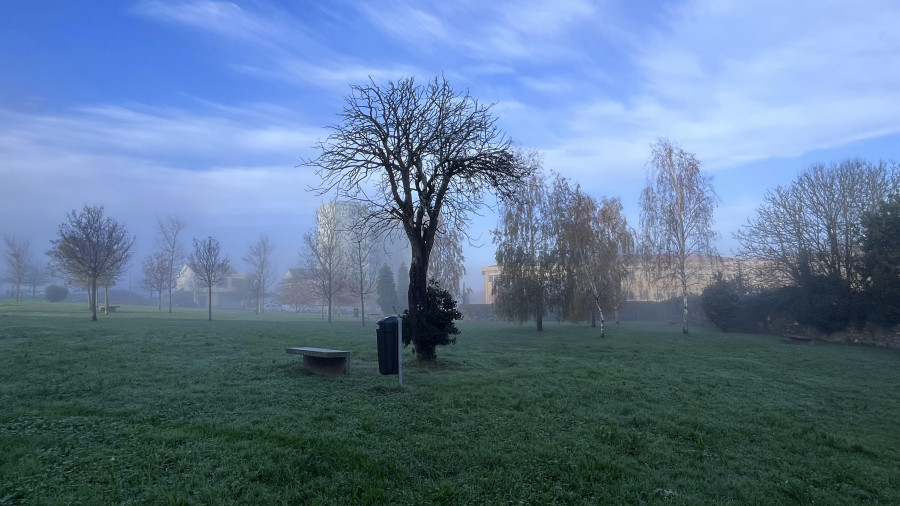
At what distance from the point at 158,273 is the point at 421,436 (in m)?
59.9

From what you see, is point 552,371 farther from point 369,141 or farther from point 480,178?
point 369,141

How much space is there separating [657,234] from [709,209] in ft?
11.4

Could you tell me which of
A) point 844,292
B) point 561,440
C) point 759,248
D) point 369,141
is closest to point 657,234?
point 759,248

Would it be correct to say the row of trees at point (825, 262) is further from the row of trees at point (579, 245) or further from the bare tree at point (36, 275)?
the bare tree at point (36, 275)

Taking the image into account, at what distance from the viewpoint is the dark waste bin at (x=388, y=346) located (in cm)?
961

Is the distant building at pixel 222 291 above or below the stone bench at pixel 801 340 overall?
above

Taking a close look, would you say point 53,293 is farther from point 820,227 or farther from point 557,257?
point 820,227

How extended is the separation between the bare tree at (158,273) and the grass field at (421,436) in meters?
48.2

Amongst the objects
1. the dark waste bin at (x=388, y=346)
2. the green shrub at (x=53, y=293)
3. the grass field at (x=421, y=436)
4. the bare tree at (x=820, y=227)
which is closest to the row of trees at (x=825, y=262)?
the bare tree at (x=820, y=227)

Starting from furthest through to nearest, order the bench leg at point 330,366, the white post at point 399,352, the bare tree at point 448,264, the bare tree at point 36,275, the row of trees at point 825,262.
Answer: the bare tree at point 36,275
the bare tree at point 448,264
the row of trees at point 825,262
the bench leg at point 330,366
the white post at point 399,352

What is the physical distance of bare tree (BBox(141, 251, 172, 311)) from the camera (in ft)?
184

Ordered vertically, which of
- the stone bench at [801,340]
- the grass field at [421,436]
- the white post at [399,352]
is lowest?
the stone bench at [801,340]

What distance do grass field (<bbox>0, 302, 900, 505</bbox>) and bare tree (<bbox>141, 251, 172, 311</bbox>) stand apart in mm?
48188

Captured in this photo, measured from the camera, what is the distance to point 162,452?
5352 mm
